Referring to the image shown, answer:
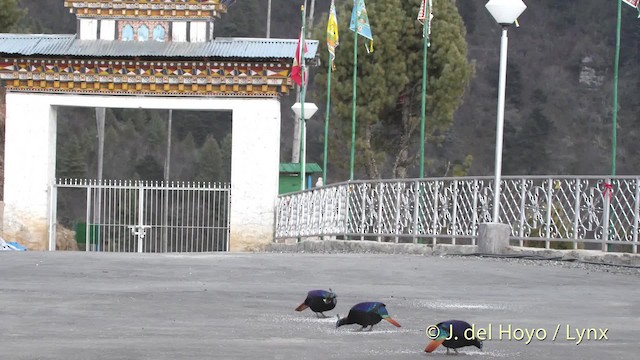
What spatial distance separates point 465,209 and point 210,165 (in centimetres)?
5016

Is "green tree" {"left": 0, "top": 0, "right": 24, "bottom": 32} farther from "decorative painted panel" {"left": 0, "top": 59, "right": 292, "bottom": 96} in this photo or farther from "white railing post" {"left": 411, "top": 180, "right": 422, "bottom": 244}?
"white railing post" {"left": 411, "top": 180, "right": 422, "bottom": 244}

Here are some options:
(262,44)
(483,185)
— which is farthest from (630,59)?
(483,185)

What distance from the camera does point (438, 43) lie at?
47625 millimetres

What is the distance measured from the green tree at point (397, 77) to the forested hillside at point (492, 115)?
13.9 metres

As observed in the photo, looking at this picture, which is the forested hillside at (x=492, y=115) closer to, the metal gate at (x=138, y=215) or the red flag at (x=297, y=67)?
the metal gate at (x=138, y=215)

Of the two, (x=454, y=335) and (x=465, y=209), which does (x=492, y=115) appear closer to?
(x=465, y=209)

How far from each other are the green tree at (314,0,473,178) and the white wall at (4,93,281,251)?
1879 cm

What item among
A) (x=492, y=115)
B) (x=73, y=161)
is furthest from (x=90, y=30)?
(x=492, y=115)

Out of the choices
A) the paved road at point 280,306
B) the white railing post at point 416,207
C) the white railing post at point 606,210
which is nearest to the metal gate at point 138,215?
the white railing post at point 416,207

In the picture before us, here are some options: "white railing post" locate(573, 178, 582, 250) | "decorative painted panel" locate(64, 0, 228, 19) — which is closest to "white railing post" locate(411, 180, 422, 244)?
"white railing post" locate(573, 178, 582, 250)

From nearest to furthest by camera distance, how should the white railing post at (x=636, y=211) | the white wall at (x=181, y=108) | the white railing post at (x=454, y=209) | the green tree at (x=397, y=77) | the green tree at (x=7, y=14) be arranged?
1. the white railing post at (x=636, y=211)
2. the white railing post at (x=454, y=209)
3. the white wall at (x=181, y=108)
4. the green tree at (x=7, y=14)
5. the green tree at (x=397, y=77)

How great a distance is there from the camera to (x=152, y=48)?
28.2m

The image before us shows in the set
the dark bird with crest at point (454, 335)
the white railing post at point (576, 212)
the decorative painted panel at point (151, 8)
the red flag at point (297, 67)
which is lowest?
the dark bird with crest at point (454, 335)

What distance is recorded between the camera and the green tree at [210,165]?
68562 millimetres
